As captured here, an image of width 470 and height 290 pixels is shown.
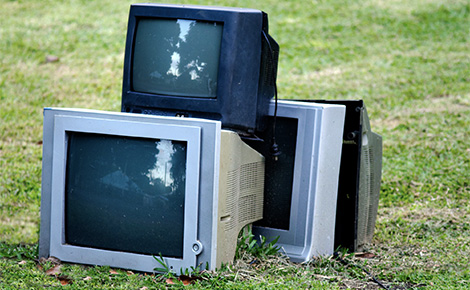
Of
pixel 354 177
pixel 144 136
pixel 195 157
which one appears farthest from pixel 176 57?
pixel 354 177

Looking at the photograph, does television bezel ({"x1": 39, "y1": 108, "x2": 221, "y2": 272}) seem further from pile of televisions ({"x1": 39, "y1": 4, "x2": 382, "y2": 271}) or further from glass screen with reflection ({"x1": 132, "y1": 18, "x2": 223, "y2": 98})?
glass screen with reflection ({"x1": 132, "y1": 18, "x2": 223, "y2": 98})

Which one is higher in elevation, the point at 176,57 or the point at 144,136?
the point at 176,57

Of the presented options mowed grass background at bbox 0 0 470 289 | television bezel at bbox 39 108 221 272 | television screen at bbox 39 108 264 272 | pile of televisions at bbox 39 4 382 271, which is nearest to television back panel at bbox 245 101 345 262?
pile of televisions at bbox 39 4 382 271

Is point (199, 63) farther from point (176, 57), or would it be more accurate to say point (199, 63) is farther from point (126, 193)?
point (126, 193)

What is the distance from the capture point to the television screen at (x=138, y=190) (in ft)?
9.34

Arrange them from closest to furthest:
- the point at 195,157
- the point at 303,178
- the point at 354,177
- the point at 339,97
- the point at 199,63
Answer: the point at 195,157
the point at 199,63
the point at 303,178
the point at 354,177
the point at 339,97

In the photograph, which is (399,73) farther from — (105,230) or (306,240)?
(105,230)

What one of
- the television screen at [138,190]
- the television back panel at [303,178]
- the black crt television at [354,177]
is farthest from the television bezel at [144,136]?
the black crt television at [354,177]

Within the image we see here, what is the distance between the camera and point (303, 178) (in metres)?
3.36

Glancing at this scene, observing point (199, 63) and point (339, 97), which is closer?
point (199, 63)

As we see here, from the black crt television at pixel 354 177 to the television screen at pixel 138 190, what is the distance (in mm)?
774

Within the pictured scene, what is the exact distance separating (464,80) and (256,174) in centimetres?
518

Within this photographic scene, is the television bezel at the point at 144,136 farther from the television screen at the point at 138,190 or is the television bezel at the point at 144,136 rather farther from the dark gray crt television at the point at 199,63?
the dark gray crt television at the point at 199,63

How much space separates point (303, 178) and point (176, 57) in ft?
3.13
